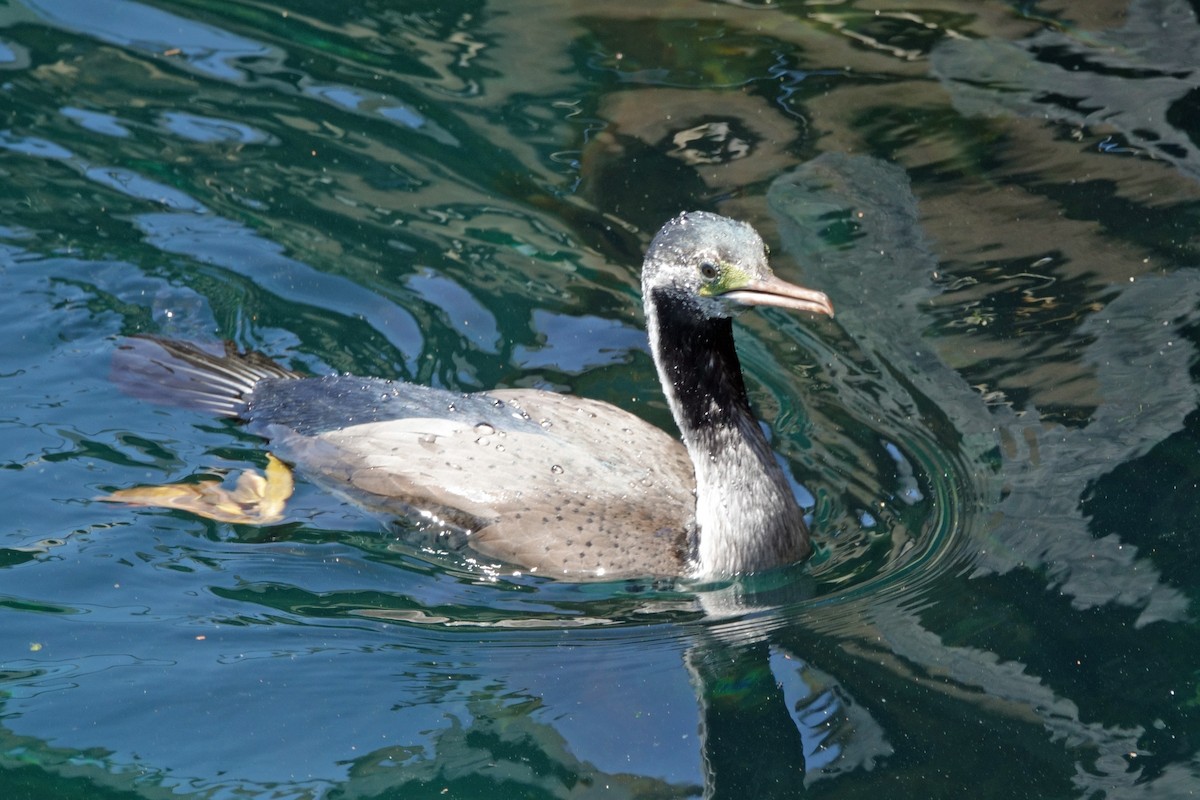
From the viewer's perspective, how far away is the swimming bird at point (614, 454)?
5.03 m

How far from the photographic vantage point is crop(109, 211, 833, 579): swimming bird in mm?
5031

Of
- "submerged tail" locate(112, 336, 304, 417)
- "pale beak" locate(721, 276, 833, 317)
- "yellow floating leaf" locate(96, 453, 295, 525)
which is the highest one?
"pale beak" locate(721, 276, 833, 317)

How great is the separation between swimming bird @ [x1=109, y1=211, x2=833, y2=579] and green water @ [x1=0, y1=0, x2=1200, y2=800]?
15 centimetres

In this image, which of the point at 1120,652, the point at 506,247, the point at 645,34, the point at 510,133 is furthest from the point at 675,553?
the point at 645,34

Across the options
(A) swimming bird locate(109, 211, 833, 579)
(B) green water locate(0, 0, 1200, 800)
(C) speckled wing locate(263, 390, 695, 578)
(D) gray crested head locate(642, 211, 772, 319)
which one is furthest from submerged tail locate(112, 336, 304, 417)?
(D) gray crested head locate(642, 211, 772, 319)

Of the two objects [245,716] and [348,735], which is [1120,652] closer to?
[348,735]

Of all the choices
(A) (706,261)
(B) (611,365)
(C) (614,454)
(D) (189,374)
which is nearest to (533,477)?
(C) (614,454)

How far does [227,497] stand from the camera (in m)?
5.75

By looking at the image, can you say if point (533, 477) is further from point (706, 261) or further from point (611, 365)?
point (611, 365)

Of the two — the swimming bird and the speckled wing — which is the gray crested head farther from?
the speckled wing

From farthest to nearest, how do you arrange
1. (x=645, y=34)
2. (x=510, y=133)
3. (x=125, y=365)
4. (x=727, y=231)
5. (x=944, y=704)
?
(x=645, y=34) < (x=510, y=133) < (x=125, y=365) < (x=727, y=231) < (x=944, y=704)

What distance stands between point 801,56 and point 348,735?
5384mm

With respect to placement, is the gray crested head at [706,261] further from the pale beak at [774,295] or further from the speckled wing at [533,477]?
the speckled wing at [533,477]

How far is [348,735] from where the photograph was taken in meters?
4.44
